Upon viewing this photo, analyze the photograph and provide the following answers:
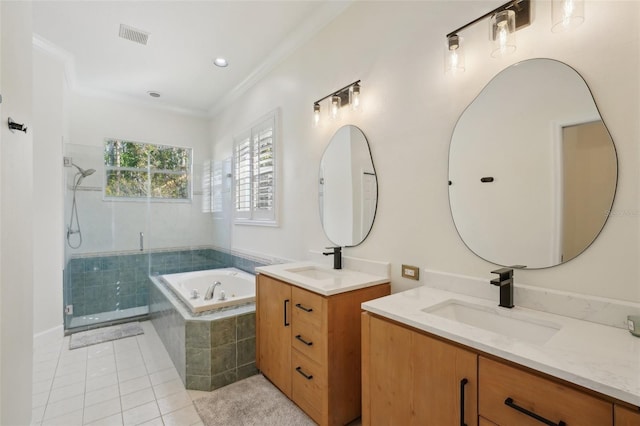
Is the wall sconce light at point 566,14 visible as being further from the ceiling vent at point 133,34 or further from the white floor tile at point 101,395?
the white floor tile at point 101,395

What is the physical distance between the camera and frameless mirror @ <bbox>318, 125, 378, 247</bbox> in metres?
2.13

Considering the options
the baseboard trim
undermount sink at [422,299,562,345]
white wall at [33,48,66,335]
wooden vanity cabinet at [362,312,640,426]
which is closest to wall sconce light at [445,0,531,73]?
undermount sink at [422,299,562,345]

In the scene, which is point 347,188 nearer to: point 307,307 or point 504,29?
point 307,307

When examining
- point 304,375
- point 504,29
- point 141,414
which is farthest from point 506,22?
point 141,414

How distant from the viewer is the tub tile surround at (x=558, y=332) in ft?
2.59

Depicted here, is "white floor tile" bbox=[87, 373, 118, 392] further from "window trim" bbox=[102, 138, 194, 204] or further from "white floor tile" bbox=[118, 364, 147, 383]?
"window trim" bbox=[102, 138, 194, 204]

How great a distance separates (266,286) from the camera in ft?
7.26

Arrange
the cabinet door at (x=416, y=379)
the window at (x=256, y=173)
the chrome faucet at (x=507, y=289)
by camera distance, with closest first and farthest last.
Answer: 1. the cabinet door at (x=416, y=379)
2. the chrome faucet at (x=507, y=289)
3. the window at (x=256, y=173)

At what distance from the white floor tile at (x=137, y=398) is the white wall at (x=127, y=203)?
2.24 meters

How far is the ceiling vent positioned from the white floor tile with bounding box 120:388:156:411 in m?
3.06

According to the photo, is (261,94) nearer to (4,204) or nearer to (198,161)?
(198,161)

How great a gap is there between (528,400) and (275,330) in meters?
1.57

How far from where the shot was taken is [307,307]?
5.86 feet

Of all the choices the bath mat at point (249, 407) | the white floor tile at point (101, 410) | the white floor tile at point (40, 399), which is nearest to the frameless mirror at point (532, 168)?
the bath mat at point (249, 407)
